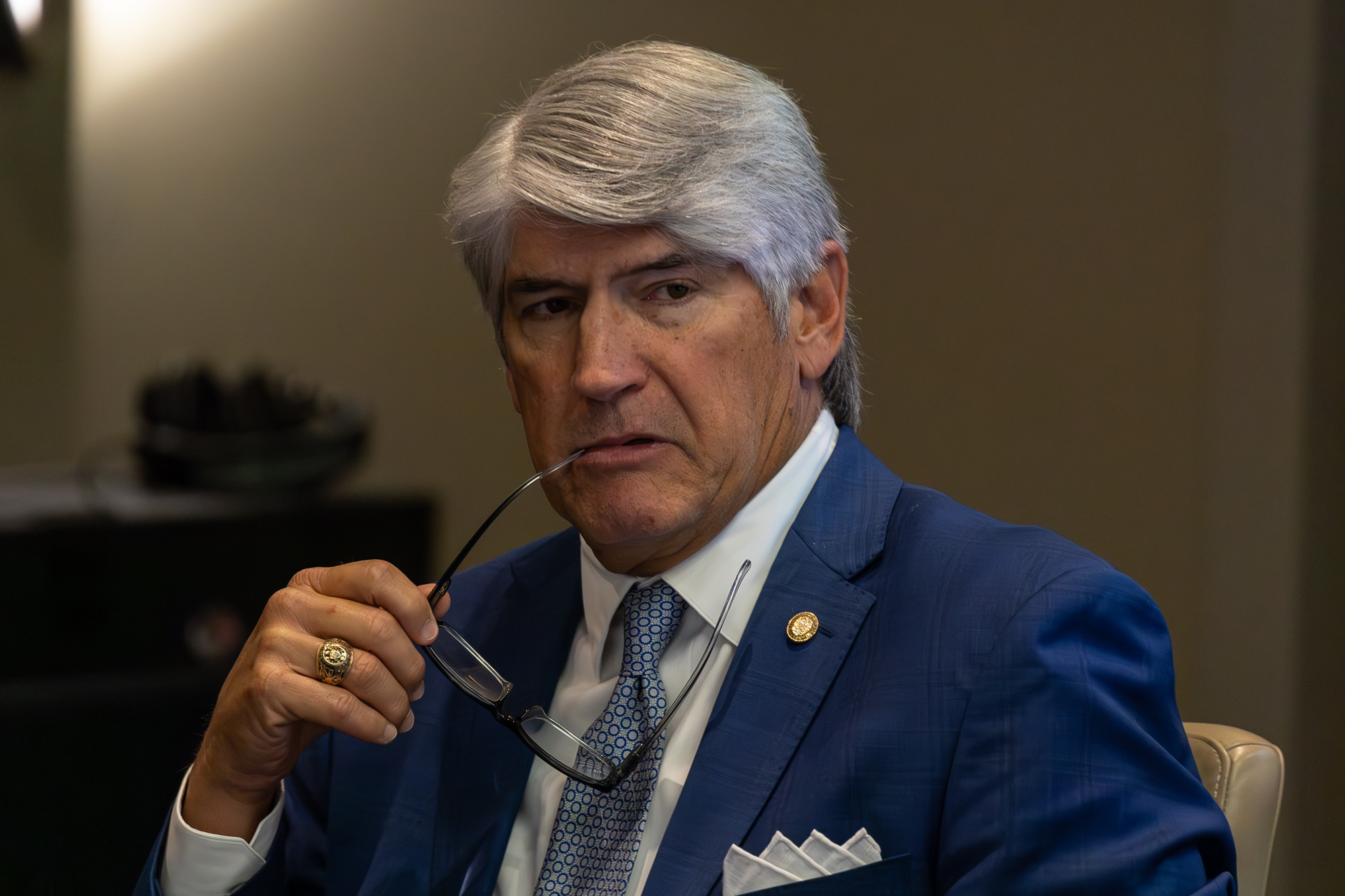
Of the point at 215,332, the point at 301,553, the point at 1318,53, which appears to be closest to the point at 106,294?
the point at 215,332

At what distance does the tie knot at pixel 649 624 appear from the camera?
4.00ft

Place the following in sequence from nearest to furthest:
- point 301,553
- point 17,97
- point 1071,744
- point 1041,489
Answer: point 1071,744 → point 1041,489 → point 301,553 → point 17,97

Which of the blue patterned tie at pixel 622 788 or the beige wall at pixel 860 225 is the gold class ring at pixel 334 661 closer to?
the blue patterned tie at pixel 622 788

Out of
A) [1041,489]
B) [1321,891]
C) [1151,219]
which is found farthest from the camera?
[1041,489]

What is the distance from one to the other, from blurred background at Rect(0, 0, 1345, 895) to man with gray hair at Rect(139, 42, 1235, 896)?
3.73 ft

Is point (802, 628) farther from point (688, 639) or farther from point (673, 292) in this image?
point (673, 292)

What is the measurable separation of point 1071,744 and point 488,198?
738mm

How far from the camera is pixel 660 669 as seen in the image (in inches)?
48.2

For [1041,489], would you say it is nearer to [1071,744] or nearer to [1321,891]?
[1321,891]

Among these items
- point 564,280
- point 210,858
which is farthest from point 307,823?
point 564,280

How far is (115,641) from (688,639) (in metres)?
1.96

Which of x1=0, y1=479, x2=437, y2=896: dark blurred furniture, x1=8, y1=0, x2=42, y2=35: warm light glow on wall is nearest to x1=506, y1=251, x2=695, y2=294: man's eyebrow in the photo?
x1=0, y1=479, x2=437, y2=896: dark blurred furniture

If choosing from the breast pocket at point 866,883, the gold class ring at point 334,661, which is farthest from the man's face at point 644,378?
the breast pocket at point 866,883

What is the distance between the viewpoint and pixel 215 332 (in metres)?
3.19
